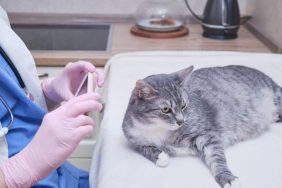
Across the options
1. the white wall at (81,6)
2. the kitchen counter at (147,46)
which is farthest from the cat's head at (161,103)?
the white wall at (81,6)

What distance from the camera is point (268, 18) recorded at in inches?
62.7

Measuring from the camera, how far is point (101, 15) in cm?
191

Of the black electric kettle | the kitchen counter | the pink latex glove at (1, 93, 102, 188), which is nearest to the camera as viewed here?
the pink latex glove at (1, 93, 102, 188)

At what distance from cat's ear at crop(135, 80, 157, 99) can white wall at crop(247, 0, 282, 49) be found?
81 centimetres

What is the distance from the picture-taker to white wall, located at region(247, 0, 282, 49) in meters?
1.48

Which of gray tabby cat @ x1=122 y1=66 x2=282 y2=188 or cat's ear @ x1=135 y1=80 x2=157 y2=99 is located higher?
cat's ear @ x1=135 y1=80 x2=157 y2=99

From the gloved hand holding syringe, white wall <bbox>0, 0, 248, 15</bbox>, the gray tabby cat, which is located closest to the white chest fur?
the gray tabby cat

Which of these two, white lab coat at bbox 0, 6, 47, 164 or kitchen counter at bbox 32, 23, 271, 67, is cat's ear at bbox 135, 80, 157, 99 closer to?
white lab coat at bbox 0, 6, 47, 164

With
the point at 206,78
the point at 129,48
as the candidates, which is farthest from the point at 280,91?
the point at 129,48

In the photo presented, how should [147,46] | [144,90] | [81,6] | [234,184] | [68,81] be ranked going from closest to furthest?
1. [234,184]
2. [144,90]
3. [68,81]
4. [147,46]
5. [81,6]

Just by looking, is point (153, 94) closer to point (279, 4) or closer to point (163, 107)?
point (163, 107)

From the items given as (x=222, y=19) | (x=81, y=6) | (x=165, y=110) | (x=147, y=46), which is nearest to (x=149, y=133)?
(x=165, y=110)

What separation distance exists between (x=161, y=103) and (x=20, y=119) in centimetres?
30

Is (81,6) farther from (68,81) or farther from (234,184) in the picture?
(234,184)
